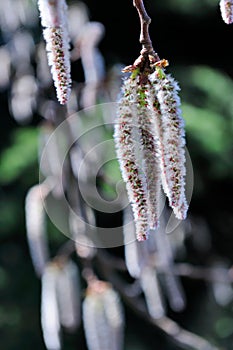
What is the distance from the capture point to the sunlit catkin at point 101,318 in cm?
143

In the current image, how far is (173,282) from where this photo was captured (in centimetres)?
196

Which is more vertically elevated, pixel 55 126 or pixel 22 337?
pixel 55 126

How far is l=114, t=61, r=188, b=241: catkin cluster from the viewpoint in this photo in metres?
0.62

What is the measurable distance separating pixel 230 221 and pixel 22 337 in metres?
0.99

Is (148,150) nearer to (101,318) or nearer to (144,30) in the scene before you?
(144,30)

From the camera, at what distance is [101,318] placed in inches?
57.8

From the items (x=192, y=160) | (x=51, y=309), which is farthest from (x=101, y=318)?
(x=192, y=160)

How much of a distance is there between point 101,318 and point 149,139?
0.90 m

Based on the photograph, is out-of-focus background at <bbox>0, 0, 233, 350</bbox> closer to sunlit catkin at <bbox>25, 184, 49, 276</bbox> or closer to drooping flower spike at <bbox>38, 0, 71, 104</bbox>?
sunlit catkin at <bbox>25, 184, 49, 276</bbox>

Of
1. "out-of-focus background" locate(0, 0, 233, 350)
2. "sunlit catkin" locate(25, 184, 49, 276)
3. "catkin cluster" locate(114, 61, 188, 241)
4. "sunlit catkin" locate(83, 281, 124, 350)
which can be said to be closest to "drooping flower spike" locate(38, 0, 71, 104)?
"catkin cluster" locate(114, 61, 188, 241)

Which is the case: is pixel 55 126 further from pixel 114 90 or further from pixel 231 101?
pixel 231 101

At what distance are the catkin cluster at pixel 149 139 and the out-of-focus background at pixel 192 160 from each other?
1.92 meters

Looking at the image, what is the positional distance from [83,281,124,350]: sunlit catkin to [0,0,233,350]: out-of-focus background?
112 centimetres

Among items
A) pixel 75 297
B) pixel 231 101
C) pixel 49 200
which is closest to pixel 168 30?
pixel 231 101
